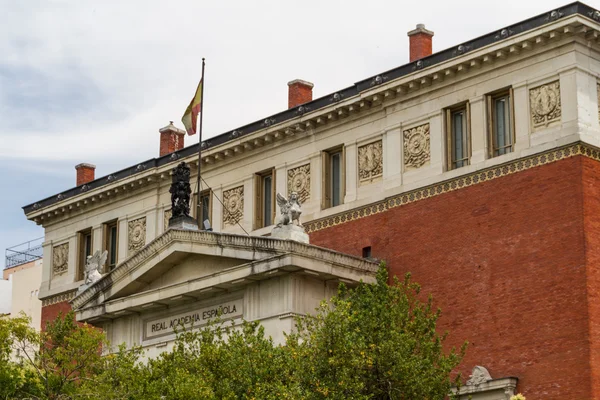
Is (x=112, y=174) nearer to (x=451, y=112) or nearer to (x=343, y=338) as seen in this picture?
(x=451, y=112)

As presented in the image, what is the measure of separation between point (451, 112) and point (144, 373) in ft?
41.9

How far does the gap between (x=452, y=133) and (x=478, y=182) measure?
2.24m

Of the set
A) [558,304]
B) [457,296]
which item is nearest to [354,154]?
[457,296]

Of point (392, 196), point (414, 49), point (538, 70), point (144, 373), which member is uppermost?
point (414, 49)

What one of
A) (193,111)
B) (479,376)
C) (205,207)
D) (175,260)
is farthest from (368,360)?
(205,207)

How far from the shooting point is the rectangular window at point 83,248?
51.9 m

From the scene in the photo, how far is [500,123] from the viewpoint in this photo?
37969mm

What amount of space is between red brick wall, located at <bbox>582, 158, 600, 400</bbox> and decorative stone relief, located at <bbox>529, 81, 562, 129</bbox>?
5.59ft

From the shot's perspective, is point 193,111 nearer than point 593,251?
No

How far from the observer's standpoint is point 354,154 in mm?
41906

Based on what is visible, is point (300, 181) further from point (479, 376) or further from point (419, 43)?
point (479, 376)

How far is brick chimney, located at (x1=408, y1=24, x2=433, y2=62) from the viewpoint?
4291cm

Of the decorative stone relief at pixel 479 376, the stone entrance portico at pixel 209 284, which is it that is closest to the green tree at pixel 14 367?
the stone entrance portico at pixel 209 284

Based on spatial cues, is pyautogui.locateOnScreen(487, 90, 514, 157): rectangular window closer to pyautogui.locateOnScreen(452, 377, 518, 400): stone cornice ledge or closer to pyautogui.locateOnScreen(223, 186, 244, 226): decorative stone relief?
pyautogui.locateOnScreen(452, 377, 518, 400): stone cornice ledge
